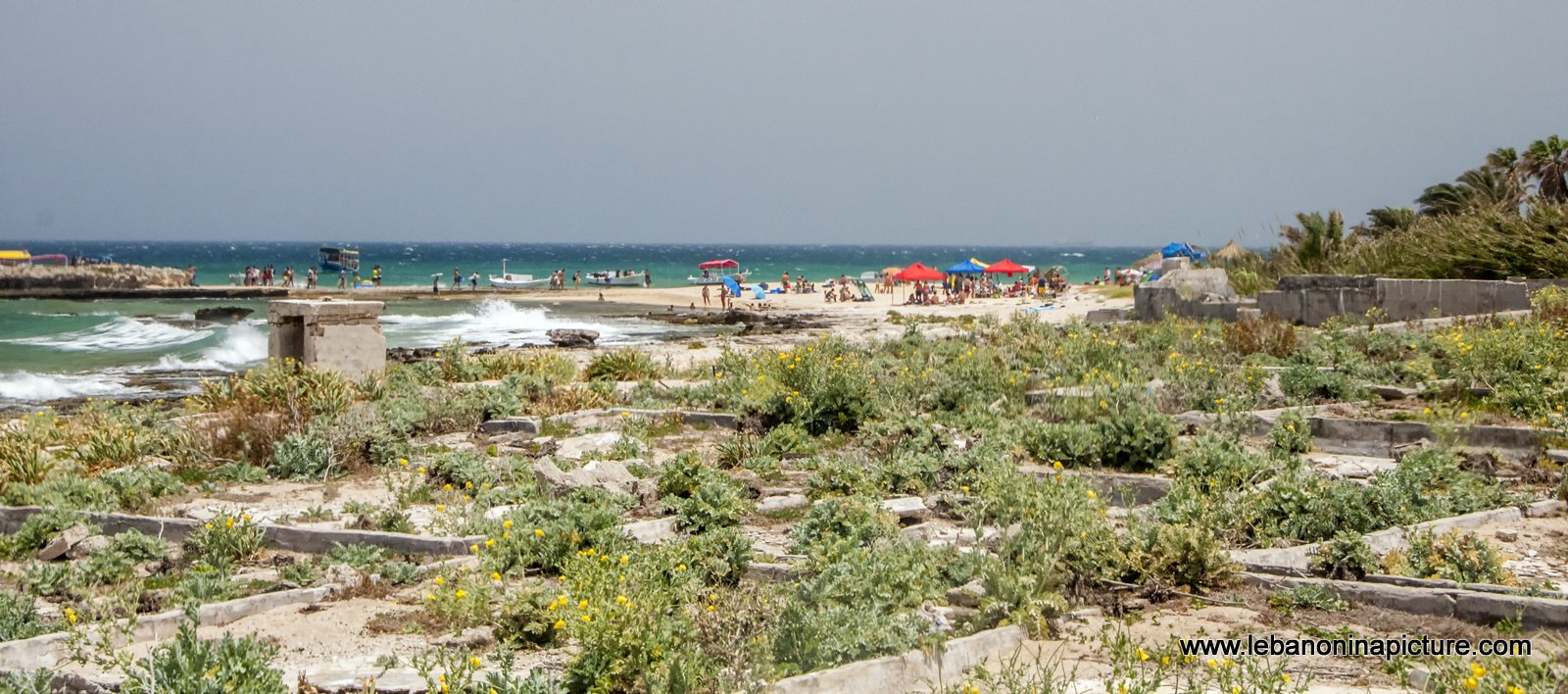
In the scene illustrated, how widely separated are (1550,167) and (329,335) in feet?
113

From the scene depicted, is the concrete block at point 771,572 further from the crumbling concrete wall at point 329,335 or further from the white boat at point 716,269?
the white boat at point 716,269

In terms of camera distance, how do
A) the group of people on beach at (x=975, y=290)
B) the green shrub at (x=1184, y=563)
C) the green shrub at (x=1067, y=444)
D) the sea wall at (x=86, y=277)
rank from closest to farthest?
1. the green shrub at (x=1184, y=563)
2. the green shrub at (x=1067, y=444)
3. the group of people on beach at (x=975, y=290)
4. the sea wall at (x=86, y=277)

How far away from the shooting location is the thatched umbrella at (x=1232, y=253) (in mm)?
34447

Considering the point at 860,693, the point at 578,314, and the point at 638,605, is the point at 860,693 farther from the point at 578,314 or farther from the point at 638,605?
the point at 578,314

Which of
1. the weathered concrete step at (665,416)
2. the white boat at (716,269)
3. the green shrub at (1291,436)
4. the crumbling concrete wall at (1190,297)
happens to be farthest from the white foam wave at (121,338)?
the green shrub at (1291,436)

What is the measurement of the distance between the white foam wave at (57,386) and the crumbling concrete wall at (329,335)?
31.8 feet

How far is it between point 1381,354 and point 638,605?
11.4 meters

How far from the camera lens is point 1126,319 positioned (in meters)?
22.9

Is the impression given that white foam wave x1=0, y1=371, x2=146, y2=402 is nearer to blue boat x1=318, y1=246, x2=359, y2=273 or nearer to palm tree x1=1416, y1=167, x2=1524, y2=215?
palm tree x1=1416, y1=167, x2=1524, y2=215

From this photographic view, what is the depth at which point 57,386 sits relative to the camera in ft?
78.4

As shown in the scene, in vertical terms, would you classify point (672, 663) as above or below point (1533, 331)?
below

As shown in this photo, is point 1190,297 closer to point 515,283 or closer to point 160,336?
point 160,336

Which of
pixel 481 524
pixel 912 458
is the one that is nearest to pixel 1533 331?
pixel 912 458

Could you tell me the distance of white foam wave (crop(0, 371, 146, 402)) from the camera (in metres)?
22.5
